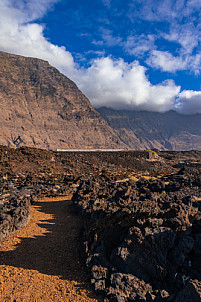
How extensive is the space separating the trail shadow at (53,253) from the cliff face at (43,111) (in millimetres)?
121004

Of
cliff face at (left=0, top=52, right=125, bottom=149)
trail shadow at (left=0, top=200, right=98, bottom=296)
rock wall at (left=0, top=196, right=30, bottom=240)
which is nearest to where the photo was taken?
trail shadow at (left=0, top=200, right=98, bottom=296)

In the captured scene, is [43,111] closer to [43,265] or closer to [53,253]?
[53,253]

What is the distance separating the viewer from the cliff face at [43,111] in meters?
Result: 137

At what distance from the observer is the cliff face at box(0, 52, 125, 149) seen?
5379 inches

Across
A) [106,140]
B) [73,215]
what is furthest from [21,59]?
[73,215]

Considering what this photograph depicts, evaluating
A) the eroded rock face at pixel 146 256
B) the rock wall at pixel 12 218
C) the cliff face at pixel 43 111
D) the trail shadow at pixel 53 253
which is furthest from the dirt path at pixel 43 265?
the cliff face at pixel 43 111

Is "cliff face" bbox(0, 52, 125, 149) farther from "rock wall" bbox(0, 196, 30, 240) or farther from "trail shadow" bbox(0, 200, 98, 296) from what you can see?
"trail shadow" bbox(0, 200, 98, 296)

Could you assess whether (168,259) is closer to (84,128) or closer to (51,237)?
(51,237)

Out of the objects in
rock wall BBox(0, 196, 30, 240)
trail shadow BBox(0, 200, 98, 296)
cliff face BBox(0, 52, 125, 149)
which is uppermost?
cliff face BBox(0, 52, 125, 149)

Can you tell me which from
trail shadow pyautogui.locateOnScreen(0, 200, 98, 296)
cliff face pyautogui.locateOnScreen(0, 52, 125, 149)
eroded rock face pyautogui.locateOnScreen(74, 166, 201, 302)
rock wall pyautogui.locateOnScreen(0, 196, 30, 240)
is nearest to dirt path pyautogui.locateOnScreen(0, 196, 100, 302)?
trail shadow pyautogui.locateOnScreen(0, 200, 98, 296)

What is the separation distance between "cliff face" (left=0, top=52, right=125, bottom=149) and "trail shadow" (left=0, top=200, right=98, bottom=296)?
121004mm

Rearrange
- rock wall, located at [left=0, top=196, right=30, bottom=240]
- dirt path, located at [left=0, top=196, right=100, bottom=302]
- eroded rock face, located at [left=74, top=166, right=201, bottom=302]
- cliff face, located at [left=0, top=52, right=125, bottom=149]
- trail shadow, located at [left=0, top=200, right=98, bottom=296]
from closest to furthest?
1. eroded rock face, located at [left=74, top=166, right=201, bottom=302]
2. dirt path, located at [left=0, top=196, right=100, bottom=302]
3. trail shadow, located at [left=0, top=200, right=98, bottom=296]
4. rock wall, located at [left=0, top=196, right=30, bottom=240]
5. cliff face, located at [left=0, top=52, right=125, bottom=149]

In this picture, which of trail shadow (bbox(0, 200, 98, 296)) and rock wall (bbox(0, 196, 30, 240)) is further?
rock wall (bbox(0, 196, 30, 240))

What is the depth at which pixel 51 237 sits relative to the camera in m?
11.8
